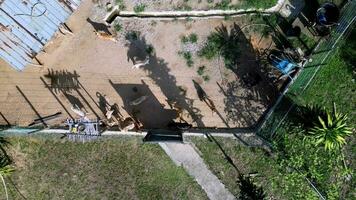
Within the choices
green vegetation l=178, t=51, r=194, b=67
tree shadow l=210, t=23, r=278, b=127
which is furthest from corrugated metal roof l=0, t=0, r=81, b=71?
tree shadow l=210, t=23, r=278, b=127

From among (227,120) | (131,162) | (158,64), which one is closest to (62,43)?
(158,64)

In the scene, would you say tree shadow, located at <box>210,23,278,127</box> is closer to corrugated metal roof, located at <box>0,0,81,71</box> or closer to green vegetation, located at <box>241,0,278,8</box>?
green vegetation, located at <box>241,0,278,8</box>

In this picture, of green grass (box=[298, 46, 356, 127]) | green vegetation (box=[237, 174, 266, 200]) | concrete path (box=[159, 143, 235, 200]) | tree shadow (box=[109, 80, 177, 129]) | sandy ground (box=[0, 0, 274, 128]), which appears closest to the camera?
green grass (box=[298, 46, 356, 127])

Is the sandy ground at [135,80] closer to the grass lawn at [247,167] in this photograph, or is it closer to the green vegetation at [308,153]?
the grass lawn at [247,167]

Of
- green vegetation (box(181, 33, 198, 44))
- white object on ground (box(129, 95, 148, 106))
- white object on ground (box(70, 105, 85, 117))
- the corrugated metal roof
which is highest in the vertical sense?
the corrugated metal roof

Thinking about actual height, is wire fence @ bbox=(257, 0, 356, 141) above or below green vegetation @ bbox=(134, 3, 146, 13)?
below
